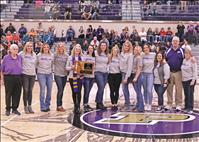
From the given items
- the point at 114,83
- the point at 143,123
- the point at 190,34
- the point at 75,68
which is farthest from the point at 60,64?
the point at 190,34

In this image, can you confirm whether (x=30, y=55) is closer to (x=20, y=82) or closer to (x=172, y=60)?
(x=20, y=82)

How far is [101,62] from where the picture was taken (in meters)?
8.23

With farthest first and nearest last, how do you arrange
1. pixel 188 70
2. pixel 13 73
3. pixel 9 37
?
pixel 9 37
pixel 188 70
pixel 13 73

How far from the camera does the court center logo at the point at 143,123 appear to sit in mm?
6609

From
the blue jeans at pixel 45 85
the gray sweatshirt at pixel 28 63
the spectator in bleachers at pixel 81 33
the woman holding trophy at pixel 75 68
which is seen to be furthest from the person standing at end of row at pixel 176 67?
the spectator in bleachers at pixel 81 33

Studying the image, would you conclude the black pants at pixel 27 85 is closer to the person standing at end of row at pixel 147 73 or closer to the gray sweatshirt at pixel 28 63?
the gray sweatshirt at pixel 28 63

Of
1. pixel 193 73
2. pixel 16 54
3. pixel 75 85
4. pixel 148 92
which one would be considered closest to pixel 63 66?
pixel 75 85

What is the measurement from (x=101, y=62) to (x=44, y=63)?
107 centimetres

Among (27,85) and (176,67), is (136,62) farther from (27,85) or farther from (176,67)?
(27,85)

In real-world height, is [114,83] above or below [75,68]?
below

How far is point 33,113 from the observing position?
27.3 ft

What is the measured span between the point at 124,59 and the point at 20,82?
198cm

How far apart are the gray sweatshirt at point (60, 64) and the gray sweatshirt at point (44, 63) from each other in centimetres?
11

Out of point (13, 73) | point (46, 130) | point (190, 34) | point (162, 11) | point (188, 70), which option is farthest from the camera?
point (162, 11)
